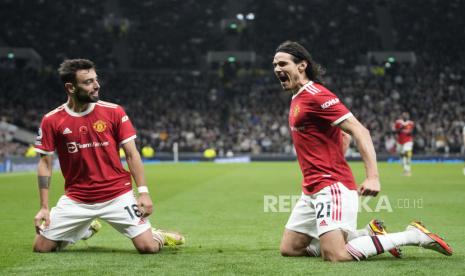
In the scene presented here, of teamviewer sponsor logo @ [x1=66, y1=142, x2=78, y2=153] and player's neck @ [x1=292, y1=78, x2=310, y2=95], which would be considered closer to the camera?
player's neck @ [x1=292, y1=78, x2=310, y2=95]

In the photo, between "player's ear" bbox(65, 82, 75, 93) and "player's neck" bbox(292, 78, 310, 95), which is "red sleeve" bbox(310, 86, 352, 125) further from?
"player's ear" bbox(65, 82, 75, 93)

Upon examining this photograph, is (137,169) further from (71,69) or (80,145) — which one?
(71,69)

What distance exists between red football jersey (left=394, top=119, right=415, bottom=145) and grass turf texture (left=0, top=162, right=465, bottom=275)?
7.04m

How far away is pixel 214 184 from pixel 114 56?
32.9 metres

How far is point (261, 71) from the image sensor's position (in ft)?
166

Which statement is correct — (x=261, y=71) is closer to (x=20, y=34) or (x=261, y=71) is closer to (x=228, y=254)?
(x=20, y=34)

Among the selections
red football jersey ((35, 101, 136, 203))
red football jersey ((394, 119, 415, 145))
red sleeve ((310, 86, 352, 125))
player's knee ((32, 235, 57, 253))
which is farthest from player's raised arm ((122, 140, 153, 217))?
red football jersey ((394, 119, 415, 145))

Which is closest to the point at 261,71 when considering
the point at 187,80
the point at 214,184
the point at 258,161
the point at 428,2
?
the point at 187,80

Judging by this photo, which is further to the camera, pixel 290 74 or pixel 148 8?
pixel 148 8

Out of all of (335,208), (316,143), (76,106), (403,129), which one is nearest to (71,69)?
(76,106)

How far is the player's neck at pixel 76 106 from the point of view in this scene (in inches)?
280

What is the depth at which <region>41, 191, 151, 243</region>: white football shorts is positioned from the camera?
7105mm

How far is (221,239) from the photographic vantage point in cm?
852

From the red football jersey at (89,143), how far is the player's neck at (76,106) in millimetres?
37
